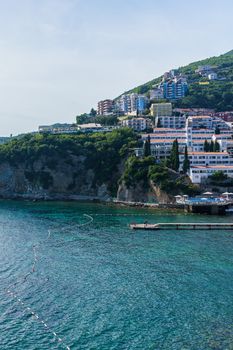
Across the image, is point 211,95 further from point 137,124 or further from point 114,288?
point 114,288

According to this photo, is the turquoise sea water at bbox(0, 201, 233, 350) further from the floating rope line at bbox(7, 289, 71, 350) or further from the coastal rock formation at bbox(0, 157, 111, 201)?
the coastal rock formation at bbox(0, 157, 111, 201)

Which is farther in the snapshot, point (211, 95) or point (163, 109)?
point (211, 95)

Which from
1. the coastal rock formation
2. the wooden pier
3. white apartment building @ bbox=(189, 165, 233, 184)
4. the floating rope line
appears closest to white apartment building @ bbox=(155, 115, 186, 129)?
the coastal rock formation

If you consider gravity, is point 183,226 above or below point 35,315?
above

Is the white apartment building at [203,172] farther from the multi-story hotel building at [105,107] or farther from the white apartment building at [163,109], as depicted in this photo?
the multi-story hotel building at [105,107]

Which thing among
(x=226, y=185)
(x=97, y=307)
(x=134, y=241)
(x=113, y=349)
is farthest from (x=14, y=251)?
(x=226, y=185)

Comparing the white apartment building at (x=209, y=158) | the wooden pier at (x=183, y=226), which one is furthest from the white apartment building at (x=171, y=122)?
the wooden pier at (x=183, y=226)

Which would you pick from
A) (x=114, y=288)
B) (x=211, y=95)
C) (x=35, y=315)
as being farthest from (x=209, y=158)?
(x=35, y=315)

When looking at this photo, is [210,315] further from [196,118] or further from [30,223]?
[196,118]
